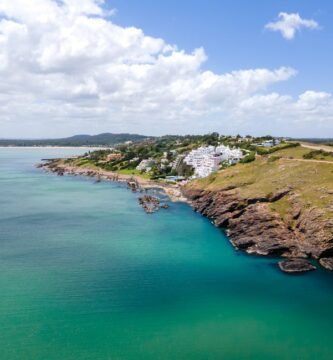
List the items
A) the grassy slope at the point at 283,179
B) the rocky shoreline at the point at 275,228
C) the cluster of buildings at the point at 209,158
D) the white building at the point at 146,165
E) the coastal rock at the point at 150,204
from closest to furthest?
the rocky shoreline at the point at 275,228 → the grassy slope at the point at 283,179 → the coastal rock at the point at 150,204 → the cluster of buildings at the point at 209,158 → the white building at the point at 146,165

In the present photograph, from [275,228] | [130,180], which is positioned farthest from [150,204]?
[130,180]

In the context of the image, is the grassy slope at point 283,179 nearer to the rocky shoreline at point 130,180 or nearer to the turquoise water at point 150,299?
the rocky shoreline at point 130,180

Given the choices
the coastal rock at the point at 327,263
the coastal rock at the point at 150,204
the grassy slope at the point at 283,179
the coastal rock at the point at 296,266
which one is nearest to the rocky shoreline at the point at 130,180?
the coastal rock at the point at 150,204

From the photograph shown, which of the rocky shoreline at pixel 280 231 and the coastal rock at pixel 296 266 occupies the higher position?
the rocky shoreline at pixel 280 231

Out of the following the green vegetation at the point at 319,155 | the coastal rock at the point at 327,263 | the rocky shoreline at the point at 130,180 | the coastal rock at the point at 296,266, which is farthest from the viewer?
the rocky shoreline at the point at 130,180

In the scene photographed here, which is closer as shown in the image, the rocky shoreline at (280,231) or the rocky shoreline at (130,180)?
the rocky shoreline at (280,231)

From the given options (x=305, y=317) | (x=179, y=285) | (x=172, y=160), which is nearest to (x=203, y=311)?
(x=179, y=285)
